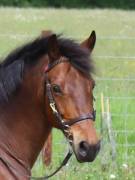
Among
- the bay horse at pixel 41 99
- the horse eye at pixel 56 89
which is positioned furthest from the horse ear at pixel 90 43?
the horse eye at pixel 56 89

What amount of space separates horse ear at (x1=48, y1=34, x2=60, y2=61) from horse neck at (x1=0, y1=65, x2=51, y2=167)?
244mm

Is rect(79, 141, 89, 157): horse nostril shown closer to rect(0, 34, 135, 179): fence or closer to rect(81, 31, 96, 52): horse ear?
rect(81, 31, 96, 52): horse ear

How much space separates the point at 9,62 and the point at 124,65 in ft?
19.4

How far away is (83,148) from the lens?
155 inches

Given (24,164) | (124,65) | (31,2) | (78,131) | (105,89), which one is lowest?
(31,2)

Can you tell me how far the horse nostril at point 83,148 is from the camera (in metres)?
3.92

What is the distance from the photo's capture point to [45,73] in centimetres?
413

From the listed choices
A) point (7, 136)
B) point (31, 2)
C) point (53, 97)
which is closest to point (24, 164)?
point (7, 136)

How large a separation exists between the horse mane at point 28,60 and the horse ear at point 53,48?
0.05 m

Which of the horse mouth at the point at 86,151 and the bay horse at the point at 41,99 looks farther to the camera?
the bay horse at the point at 41,99

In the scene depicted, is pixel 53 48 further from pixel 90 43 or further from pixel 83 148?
pixel 83 148

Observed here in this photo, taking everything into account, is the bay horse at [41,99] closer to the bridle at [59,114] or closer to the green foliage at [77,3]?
the bridle at [59,114]

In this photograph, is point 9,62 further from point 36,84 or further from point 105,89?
point 105,89

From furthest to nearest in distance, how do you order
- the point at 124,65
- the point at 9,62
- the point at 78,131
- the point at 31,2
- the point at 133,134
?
the point at 31,2 < the point at 124,65 < the point at 133,134 < the point at 9,62 < the point at 78,131
